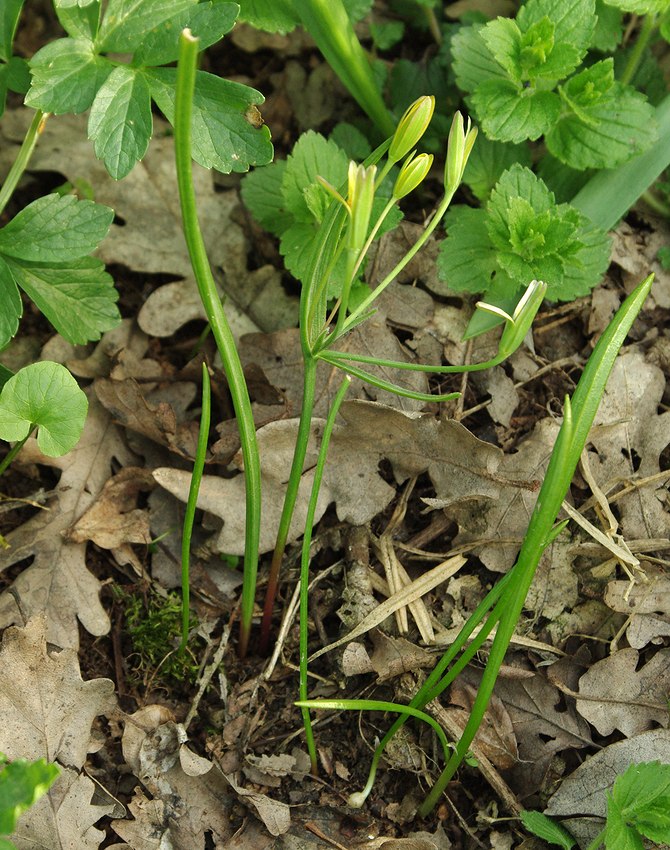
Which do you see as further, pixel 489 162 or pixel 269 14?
pixel 489 162

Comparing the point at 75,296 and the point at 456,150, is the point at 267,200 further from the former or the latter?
the point at 456,150

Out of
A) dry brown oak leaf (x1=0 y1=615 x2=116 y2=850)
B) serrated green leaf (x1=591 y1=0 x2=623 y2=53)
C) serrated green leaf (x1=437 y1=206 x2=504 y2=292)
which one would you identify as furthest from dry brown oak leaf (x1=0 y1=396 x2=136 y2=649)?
serrated green leaf (x1=591 y1=0 x2=623 y2=53)

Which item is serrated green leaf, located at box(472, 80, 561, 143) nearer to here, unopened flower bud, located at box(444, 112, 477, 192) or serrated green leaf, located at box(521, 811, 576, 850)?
unopened flower bud, located at box(444, 112, 477, 192)

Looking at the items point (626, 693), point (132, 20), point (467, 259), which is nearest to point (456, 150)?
point (467, 259)

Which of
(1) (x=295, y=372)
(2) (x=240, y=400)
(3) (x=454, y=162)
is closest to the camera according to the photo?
(3) (x=454, y=162)

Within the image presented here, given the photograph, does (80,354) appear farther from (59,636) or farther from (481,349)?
(481,349)

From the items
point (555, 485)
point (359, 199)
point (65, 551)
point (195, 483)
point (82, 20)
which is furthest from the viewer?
point (65, 551)

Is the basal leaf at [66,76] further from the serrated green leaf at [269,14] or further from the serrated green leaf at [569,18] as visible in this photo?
the serrated green leaf at [569,18]

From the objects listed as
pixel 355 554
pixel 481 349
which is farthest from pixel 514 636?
pixel 481 349
